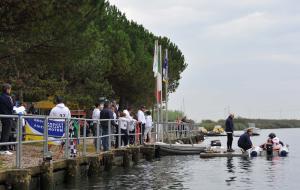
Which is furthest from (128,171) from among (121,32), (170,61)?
(170,61)

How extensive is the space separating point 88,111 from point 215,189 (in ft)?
94.5

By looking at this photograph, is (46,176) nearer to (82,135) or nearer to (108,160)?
(108,160)

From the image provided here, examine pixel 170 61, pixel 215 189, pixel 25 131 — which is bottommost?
pixel 215 189

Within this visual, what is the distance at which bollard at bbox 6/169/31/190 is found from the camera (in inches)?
503

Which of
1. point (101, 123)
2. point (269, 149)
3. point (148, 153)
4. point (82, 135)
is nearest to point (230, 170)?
point (101, 123)

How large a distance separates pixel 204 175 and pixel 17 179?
10.7 metres

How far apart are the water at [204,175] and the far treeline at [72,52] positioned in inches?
203

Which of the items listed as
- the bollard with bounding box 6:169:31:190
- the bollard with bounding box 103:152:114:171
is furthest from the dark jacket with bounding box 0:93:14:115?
the bollard with bounding box 103:152:114:171

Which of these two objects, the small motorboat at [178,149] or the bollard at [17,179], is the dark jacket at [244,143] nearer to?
the small motorboat at [178,149]

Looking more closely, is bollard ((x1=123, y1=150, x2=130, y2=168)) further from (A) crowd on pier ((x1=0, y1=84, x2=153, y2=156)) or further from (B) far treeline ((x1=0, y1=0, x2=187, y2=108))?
(B) far treeline ((x1=0, y1=0, x2=187, y2=108))

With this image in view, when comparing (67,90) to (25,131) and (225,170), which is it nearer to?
(225,170)

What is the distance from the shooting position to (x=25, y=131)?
52.5ft

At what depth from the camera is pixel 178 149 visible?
33125 millimetres

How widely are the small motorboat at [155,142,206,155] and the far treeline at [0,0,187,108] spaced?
21.6 ft
